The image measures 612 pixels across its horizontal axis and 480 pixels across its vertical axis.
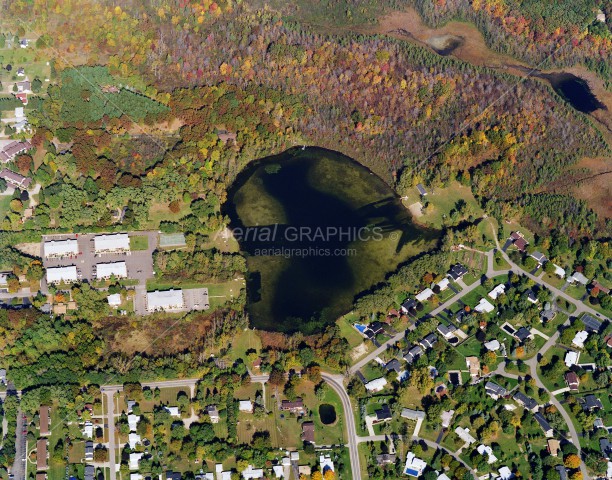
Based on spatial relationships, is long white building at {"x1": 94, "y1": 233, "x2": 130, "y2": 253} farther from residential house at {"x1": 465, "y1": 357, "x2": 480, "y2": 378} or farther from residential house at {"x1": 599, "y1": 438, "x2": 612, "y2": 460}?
residential house at {"x1": 599, "y1": 438, "x2": 612, "y2": 460}

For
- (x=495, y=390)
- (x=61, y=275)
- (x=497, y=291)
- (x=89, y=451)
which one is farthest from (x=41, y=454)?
(x=497, y=291)

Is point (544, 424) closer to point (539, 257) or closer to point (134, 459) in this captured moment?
point (539, 257)

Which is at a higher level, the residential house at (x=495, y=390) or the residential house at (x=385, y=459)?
the residential house at (x=495, y=390)

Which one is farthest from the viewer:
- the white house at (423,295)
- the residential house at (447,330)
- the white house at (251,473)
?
the white house at (423,295)

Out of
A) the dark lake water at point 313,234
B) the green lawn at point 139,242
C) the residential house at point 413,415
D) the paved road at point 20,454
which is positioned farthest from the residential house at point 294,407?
the green lawn at point 139,242

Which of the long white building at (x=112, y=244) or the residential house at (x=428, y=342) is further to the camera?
the long white building at (x=112, y=244)

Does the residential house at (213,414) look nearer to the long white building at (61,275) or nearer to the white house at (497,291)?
the long white building at (61,275)
